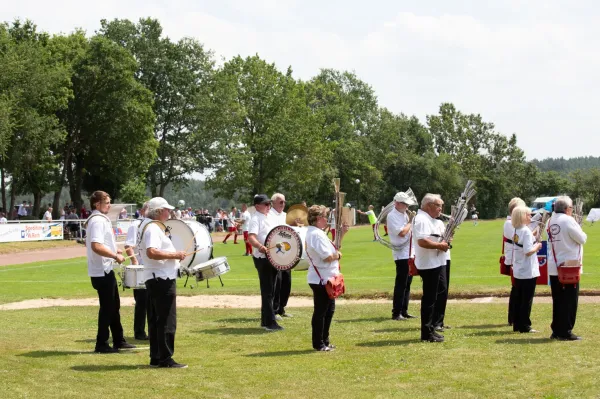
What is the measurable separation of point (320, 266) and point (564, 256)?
339cm

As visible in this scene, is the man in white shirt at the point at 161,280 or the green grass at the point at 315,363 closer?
the green grass at the point at 315,363

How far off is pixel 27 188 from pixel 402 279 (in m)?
54.0

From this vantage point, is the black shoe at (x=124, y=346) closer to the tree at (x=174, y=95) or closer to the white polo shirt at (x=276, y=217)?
the white polo shirt at (x=276, y=217)

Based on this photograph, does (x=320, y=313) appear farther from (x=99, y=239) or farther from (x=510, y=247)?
(x=510, y=247)

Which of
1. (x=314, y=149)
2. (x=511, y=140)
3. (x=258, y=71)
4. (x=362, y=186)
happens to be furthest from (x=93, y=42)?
(x=511, y=140)

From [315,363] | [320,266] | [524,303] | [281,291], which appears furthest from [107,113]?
[315,363]

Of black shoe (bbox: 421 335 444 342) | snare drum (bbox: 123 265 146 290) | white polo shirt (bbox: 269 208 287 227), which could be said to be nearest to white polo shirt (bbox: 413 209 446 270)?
black shoe (bbox: 421 335 444 342)

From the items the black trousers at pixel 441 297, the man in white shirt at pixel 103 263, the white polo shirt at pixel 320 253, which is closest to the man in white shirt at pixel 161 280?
the man in white shirt at pixel 103 263

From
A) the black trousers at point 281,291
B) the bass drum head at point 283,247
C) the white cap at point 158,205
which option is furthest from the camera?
the black trousers at point 281,291

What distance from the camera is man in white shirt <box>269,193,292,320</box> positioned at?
13.7 meters

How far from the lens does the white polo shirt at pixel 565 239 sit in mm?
11297

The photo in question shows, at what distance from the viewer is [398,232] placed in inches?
533

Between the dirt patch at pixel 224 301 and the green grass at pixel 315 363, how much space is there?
2.54 metres

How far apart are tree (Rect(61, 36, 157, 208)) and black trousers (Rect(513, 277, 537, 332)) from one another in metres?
51.1
